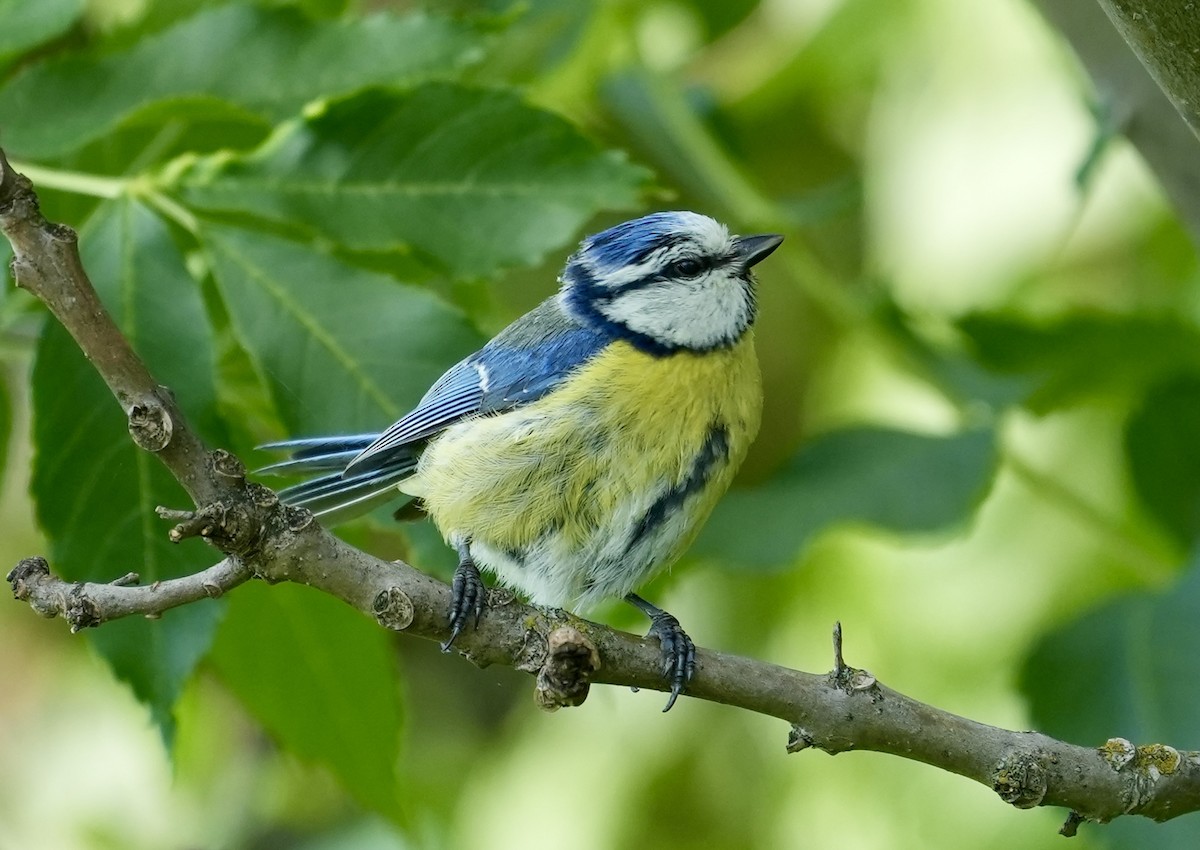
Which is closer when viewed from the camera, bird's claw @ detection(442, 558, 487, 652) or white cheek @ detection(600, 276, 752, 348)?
bird's claw @ detection(442, 558, 487, 652)

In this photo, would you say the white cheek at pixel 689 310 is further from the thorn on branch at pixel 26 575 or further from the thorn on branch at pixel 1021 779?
the thorn on branch at pixel 26 575

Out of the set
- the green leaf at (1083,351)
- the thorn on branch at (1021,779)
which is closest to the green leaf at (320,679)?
the thorn on branch at (1021,779)

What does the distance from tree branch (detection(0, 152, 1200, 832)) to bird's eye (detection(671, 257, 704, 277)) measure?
67 cm

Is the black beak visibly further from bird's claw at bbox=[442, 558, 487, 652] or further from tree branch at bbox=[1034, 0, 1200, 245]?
bird's claw at bbox=[442, 558, 487, 652]

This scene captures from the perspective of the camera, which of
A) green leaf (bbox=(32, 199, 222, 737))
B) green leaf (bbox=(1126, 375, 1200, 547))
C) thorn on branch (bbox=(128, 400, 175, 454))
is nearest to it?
thorn on branch (bbox=(128, 400, 175, 454))

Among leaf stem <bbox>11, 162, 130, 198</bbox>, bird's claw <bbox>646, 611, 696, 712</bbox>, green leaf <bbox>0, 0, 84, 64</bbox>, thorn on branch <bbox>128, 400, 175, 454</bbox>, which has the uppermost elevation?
green leaf <bbox>0, 0, 84, 64</bbox>

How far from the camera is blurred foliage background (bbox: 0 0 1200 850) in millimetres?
1570

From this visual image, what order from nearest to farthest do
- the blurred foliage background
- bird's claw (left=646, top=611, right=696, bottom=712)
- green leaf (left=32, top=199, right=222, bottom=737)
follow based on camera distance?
bird's claw (left=646, top=611, right=696, bottom=712), green leaf (left=32, top=199, right=222, bottom=737), the blurred foliage background

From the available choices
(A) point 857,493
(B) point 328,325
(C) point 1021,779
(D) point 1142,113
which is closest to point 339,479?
(B) point 328,325

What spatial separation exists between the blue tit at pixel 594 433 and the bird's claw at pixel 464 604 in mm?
125

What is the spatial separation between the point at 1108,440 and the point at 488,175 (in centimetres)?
142

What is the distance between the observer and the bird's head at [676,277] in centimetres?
182

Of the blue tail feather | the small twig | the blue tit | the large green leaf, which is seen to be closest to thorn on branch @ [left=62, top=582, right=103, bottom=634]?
the small twig

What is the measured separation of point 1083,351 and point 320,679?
4.21 ft
